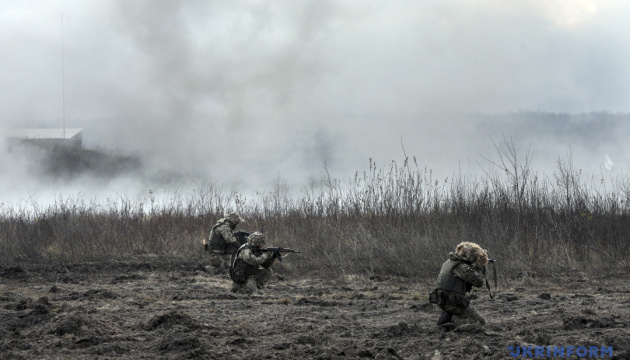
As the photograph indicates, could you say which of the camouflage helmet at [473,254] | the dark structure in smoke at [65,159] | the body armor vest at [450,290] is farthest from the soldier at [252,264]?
the dark structure in smoke at [65,159]

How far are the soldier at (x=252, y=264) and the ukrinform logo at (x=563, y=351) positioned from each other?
445 centimetres

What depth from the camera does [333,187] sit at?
578 inches

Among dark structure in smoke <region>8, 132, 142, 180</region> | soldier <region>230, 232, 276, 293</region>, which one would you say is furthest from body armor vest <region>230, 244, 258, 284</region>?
dark structure in smoke <region>8, 132, 142, 180</region>

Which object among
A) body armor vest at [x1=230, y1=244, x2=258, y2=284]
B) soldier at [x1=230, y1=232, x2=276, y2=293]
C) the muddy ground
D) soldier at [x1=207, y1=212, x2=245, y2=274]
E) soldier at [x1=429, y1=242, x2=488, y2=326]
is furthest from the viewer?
soldier at [x1=207, y1=212, x2=245, y2=274]

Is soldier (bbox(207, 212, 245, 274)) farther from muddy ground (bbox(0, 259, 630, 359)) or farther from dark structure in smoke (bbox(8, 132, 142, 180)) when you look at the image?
dark structure in smoke (bbox(8, 132, 142, 180))

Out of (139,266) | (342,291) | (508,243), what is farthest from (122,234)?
(508,243)

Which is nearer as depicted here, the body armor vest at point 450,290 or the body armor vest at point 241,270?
the body armor vest at point 450,290

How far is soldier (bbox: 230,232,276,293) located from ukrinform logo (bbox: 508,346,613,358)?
4.45m

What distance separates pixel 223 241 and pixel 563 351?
7.43 meters

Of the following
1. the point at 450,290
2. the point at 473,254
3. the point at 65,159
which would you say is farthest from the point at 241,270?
the point at 65,159

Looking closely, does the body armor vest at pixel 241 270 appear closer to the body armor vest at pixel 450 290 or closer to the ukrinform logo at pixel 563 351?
the body armor vest at pixel 450 290

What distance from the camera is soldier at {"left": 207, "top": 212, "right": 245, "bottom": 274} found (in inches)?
436

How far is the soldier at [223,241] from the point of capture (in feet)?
36.3

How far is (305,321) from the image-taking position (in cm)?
663
